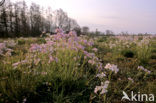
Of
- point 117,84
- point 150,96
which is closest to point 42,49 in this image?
point 117,84

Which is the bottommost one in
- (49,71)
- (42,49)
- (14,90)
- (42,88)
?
(42,88)

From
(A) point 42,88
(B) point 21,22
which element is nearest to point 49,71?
(A) point 42,88

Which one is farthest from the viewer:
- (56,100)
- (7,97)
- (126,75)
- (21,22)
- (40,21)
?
(40,21)

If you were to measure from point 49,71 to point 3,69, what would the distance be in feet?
3.01

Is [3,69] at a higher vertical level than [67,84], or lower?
higher

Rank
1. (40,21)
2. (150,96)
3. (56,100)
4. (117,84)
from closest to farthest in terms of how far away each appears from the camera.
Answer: (56,100), (150,96), (117,84), (40,21)

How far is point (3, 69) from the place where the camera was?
2.21m

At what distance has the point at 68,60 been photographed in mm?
2625

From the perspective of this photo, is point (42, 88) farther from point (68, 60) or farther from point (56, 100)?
point (68, 60)

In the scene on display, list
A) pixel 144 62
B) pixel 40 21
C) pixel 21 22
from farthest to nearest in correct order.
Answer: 1. pixel 40 21
2. pixel 21 22
3. pixel 144 62

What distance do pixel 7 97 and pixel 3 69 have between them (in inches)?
27.5

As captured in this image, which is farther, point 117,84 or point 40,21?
point 40,21

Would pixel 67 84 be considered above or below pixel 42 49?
below

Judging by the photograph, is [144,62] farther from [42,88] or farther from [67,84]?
[42,88]
